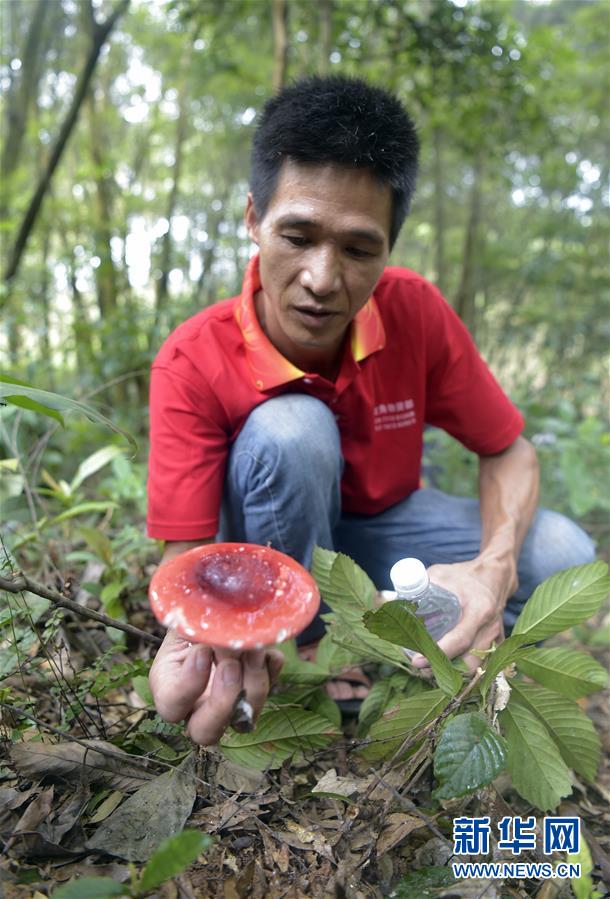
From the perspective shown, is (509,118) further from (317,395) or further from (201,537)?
(201,537)

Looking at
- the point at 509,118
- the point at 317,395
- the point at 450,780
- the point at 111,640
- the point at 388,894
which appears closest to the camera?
the point at 450,780

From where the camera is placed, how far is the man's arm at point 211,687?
1.27 metres

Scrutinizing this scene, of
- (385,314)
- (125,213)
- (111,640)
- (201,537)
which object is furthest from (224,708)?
(125,213)

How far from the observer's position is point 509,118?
A: 5.71 m

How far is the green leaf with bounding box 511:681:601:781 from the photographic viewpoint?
149 cm

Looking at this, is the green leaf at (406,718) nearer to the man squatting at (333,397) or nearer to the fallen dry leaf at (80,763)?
the man squatting at (333,397)

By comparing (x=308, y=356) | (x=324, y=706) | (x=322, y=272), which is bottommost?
(x=324, y=706)

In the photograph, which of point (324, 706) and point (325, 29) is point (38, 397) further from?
point (325, 29)

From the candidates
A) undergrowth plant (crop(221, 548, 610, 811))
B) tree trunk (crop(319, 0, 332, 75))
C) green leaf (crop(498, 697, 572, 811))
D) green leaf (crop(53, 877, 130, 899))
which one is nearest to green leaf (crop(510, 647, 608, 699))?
undergrowth plant (crop(221, 548, 610, 811))

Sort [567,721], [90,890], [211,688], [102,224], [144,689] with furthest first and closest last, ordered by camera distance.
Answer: [102,224] → [144,689] → [567,721] → [211,688] → [90,890]

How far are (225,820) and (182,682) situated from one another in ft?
1.14

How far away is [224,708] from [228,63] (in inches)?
284

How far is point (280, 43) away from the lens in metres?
4.22

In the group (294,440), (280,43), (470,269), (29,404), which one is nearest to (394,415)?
(294,440)
